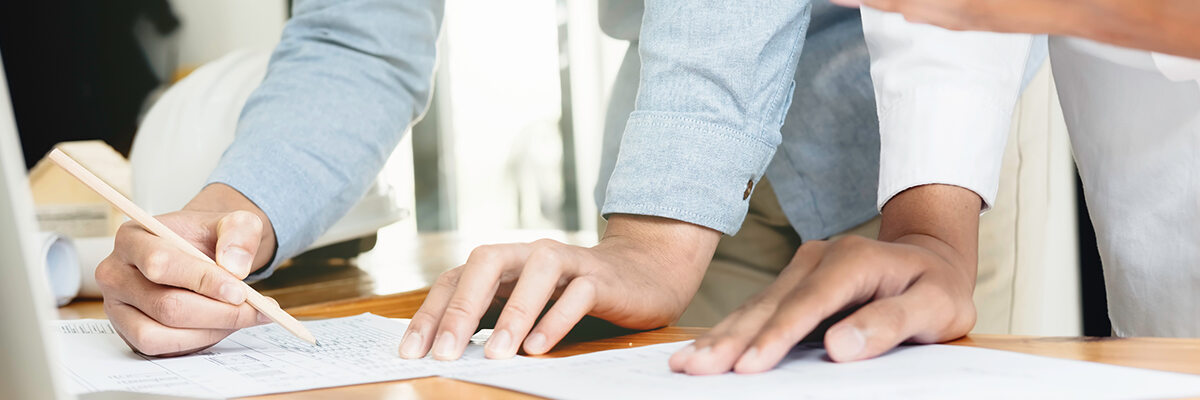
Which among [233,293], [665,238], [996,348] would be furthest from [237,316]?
[996,348]

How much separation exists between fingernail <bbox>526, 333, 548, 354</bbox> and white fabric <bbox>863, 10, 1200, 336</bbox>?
0.80 feet

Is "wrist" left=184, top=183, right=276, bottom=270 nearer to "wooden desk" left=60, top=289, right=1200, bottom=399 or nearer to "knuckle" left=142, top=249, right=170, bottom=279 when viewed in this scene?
"knuckle" left=142, top=249, right=170, bottom=279

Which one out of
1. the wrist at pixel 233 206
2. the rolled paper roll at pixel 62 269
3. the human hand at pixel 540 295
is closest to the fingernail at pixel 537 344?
the human hand at pixel 540 295

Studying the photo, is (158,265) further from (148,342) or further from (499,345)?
(499,345)

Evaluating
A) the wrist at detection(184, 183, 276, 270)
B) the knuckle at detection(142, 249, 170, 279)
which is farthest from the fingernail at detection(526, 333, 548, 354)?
the wrist at detection(184, 183, 276, 270)

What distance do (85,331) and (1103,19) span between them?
→ 56 centimetres

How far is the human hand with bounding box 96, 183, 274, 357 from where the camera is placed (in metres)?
0.48

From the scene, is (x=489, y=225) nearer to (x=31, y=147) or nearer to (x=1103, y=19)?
(x=31, y=147)

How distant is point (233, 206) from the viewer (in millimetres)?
688

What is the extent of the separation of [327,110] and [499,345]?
425mm

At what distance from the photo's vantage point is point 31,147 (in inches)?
119

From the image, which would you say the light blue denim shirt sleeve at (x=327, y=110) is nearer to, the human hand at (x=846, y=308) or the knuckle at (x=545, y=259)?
the knuckle at (x=545, y=259)

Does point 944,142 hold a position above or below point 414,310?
above

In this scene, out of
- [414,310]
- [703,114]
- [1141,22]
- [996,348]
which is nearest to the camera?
[1141,22]
